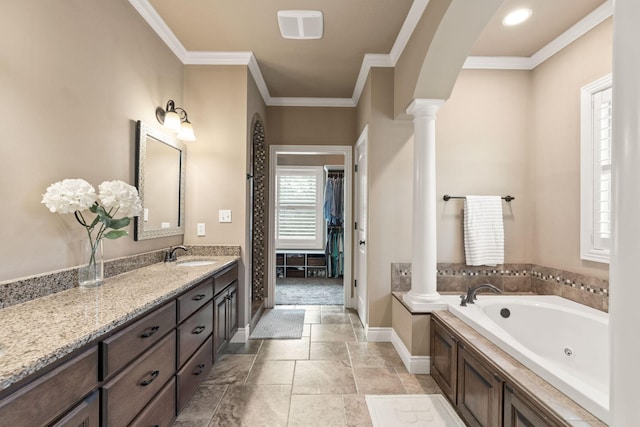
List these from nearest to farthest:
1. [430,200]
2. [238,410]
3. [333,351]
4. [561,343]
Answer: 1. [238,410]
2. [561,343]
3. [430,200]
4. [333,351]

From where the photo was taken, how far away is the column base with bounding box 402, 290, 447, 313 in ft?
7.79

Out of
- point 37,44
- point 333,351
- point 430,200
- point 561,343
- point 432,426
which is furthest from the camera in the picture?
point 333,351

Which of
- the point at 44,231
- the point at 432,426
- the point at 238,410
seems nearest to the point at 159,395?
the point at 238,410

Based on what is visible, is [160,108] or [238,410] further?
[160,108]

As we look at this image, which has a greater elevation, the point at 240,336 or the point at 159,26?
the point at 159,26

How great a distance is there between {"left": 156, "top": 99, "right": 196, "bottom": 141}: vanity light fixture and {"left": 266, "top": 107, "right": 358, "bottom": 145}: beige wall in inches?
56.6

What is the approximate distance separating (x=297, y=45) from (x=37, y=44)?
6.15ft

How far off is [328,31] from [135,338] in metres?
2.55

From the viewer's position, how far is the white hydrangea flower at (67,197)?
4.55 feet

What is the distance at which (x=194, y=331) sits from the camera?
1.89 meters

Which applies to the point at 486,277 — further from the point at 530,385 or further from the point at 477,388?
the point at 530,385

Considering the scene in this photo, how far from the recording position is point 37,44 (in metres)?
1.42

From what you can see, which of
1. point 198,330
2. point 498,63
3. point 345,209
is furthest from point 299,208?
point 198,330

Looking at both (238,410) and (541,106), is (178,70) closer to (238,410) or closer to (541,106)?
(238,410)
